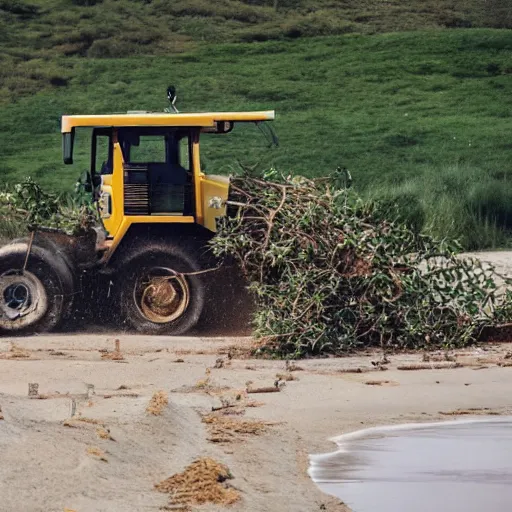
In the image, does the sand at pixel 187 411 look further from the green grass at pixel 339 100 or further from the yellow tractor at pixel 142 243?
the green grass at pixel 339 100

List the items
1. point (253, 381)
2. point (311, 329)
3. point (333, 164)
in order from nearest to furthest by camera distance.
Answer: point (253, 381)
point (311, 329)
point (333, 164)

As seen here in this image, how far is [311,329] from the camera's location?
1384 centimetres

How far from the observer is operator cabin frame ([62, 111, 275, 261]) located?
15.6 m

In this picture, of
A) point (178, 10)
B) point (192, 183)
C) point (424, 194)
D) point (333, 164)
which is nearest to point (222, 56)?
point (178, 10)

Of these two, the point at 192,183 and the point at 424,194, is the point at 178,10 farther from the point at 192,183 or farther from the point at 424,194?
the point at 192,183

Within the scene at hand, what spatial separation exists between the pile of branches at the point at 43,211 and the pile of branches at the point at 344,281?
1737 mm

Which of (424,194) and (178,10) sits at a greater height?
Answer: (178,10)

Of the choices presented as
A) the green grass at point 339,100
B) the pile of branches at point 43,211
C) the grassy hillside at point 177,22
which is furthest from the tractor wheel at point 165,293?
the grassy hillside at point 177,22

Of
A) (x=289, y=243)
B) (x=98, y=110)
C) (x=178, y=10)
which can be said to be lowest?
(x=289, y=243)

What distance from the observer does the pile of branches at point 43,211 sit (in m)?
16.0

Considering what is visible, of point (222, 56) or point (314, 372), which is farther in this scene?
point (222, 56)

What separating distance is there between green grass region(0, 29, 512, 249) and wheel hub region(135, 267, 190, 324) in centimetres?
1277

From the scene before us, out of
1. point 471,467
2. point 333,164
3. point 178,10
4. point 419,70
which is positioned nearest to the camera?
point 471,467

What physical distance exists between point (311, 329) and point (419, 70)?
115 feet
